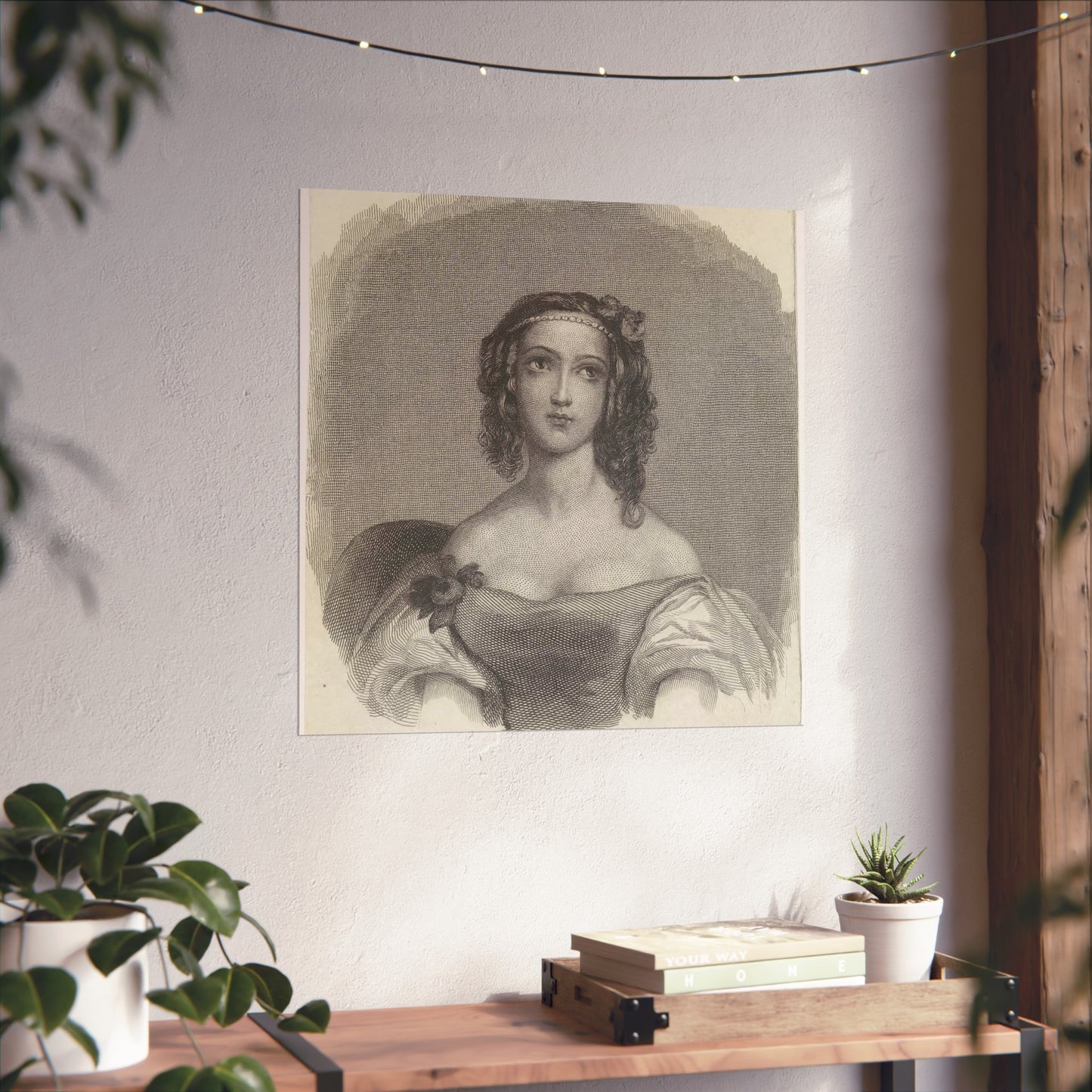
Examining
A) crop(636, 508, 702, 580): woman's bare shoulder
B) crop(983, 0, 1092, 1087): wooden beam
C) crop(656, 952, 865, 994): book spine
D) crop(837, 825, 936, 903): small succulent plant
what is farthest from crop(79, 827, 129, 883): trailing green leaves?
crop(983, 0, 1092, 1087): wooden beam

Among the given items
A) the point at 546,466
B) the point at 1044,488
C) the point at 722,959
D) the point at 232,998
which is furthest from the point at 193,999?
the point at 1044,488

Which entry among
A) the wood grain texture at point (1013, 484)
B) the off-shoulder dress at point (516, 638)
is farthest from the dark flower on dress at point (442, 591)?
the wood grain texture at point (1013, 484)

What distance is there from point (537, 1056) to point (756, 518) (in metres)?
0.93

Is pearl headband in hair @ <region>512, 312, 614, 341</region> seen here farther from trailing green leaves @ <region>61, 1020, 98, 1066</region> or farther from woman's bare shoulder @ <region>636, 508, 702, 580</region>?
trailing green leaves @ <region>61, 1020, 98, 1066</region>

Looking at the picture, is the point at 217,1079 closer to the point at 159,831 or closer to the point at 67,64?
the point at 159,831

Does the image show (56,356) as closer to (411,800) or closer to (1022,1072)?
(411,800)

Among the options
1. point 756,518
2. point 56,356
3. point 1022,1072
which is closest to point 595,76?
point 756,518

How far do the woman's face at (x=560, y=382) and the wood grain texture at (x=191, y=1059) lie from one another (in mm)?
981

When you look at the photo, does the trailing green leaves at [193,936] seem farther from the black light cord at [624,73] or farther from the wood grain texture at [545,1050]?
the black light cord at [624,73]

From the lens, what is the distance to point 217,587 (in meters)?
1.94

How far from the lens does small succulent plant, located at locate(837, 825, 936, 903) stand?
77.9 inches

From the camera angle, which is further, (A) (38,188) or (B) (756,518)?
(B) (756,518)

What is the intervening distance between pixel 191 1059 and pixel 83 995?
7.7 inches

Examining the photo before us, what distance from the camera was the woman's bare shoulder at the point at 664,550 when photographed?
2.09 m
